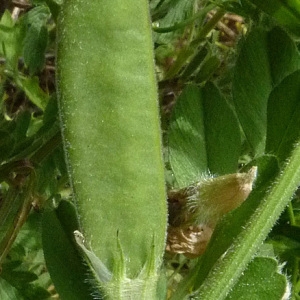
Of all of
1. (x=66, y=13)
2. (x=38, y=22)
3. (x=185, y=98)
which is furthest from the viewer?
(x=38, y=22)

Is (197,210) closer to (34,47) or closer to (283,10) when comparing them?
(283,10)

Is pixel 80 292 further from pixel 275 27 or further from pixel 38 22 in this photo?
pixel 38 22

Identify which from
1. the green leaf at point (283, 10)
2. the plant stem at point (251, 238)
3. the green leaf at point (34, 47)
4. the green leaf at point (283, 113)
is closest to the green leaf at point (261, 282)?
the plant stem at point (251, 238)

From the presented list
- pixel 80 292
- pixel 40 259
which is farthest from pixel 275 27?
pixel 40 259

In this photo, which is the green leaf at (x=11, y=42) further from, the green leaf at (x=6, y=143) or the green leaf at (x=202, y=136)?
the green leaf at (x=202, y=136)

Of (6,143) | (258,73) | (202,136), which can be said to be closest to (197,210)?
(202,136)
